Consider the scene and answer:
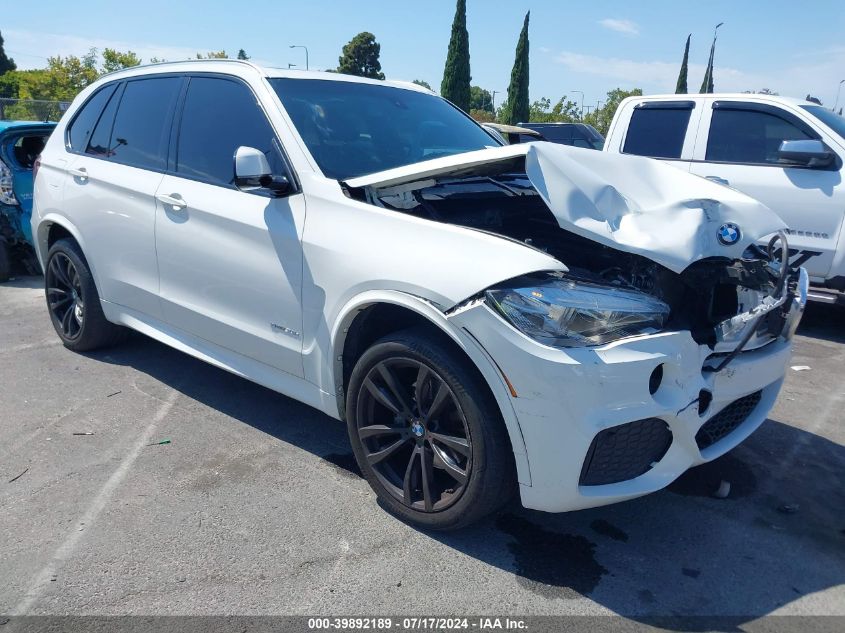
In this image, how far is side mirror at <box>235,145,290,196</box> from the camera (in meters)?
3.11

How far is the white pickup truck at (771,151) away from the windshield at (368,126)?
3.24 m

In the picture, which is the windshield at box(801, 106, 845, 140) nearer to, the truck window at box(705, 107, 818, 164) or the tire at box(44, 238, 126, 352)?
the truck window at box(705, 107, 818, 164)

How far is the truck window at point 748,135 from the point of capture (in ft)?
20.9

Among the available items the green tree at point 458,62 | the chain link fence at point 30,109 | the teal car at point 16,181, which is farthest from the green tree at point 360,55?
the teal car at point 16,181

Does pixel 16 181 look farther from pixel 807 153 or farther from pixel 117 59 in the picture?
pixel 117 59

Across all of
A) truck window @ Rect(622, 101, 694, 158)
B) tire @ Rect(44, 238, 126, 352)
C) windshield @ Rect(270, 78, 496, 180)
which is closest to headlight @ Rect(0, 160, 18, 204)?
tire @ Rect(44, 238, 126, 352)

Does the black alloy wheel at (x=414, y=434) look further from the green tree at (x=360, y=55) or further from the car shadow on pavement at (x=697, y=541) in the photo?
the green tree at (x=360, y=55)

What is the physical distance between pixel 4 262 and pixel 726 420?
794cm

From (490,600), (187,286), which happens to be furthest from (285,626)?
(187,286)

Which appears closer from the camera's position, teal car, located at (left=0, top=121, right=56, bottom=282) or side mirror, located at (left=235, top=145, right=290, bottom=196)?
side mirror, located at (left=235, top=145, right=290, bottom=196)

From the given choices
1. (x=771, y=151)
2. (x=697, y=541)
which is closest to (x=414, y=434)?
(x=697, y=541)

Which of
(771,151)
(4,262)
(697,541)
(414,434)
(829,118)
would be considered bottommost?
(4,262)

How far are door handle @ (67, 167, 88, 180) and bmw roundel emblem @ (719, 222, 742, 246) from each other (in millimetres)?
3965

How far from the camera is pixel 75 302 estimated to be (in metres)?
5.05
